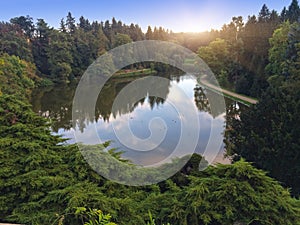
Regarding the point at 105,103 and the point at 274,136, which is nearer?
the point at 274,136

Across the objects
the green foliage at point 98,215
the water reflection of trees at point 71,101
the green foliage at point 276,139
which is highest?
the green foliage at point 98,215

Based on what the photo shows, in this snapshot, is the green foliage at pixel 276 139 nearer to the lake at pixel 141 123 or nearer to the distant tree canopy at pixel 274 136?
the distant tree canopy at pixel 274 136

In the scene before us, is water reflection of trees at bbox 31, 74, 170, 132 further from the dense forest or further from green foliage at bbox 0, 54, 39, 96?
the dense forest

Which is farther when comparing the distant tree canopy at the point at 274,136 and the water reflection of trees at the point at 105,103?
the water reflection of trees at the point at 105,103

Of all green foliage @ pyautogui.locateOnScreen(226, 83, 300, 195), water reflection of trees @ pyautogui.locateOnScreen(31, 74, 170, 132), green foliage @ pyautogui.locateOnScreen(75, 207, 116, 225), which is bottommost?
water reflection of trees @ pyautogui.locateOnScreen(31, 74, 170, 132)

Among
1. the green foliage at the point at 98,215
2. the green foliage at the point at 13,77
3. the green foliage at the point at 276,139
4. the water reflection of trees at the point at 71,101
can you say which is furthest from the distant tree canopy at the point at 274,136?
the green foliage at the point at 13,77

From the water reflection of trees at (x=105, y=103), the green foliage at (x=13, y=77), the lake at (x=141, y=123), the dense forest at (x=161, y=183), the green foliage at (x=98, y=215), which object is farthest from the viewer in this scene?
the green foliage at (x=13, y=77)

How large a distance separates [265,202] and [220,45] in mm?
32239

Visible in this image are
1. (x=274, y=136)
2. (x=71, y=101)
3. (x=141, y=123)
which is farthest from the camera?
(x=71, y=101)

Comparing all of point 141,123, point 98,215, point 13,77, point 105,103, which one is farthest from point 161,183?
point 13,77

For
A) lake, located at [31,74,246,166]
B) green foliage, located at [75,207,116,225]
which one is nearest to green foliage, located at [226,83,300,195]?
lake, located at [31,74,246,166]

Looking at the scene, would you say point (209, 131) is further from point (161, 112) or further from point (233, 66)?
point (233, 66)

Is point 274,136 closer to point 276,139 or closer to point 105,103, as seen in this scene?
point 276,139

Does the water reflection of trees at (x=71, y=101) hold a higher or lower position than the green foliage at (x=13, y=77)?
lower
